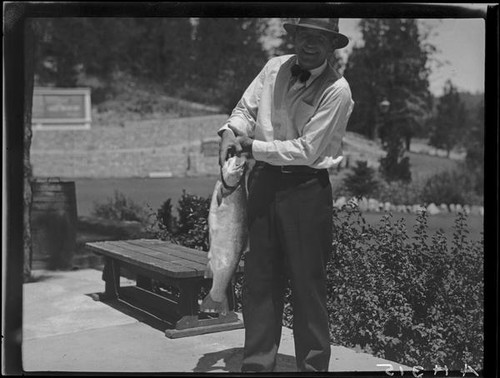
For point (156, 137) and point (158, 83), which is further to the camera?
point (156, 137)

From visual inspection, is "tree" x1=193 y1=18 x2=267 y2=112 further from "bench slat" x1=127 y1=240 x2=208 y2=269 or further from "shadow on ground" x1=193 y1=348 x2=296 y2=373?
"shadow on ground" x1=193 y1=348 x2=296 y2=373

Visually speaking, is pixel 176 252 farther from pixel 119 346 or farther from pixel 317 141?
pixel 317 141

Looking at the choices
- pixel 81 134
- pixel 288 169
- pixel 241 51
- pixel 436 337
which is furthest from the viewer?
pixel 81 134

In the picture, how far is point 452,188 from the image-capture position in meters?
9.83

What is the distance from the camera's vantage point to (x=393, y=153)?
1077cm

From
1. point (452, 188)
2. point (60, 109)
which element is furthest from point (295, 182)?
point (60, 109)

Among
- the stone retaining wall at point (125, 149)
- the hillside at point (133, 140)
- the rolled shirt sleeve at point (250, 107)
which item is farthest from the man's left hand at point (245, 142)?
the stone retaining wall at point (125, 149)

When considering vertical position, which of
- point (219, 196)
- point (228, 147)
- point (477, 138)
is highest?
point (477, 138)

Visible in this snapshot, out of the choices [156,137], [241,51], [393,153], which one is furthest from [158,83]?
[241,51]

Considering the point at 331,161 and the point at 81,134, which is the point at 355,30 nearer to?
the point at 331,161

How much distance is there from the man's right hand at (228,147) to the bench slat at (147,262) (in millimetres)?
1108

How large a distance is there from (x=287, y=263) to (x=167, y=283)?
A: 1343mm

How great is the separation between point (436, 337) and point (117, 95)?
19358mm

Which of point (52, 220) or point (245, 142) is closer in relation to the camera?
point (245, 142)
